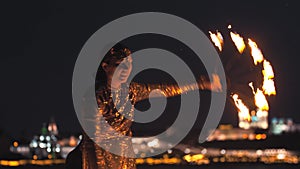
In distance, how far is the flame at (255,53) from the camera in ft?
14.1

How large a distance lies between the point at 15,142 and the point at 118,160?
81830 mm

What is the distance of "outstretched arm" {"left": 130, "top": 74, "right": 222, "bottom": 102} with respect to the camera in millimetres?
4395

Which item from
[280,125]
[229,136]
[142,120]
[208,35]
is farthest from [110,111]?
[280,125]

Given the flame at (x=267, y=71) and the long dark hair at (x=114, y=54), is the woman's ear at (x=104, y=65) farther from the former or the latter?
the flame at (x=267, y=71)

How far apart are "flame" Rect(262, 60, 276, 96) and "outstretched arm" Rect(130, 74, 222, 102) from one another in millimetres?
266

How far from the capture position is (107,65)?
4281 mm

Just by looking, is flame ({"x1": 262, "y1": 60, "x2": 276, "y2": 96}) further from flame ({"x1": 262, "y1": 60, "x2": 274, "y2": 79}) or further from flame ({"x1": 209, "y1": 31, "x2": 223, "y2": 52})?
flame ({"x1": 209, "y1": 31, "x2": 223, "y2": 52})

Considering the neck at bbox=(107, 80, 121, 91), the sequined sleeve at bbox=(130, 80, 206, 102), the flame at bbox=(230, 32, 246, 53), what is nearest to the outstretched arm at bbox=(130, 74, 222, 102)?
the sequined sleeve at bbox=(130, 80, 206, 102)

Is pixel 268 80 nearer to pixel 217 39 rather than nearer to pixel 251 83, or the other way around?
pixel 251 83

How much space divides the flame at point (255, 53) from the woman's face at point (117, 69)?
0.63 m

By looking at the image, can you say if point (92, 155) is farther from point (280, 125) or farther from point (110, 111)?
point (280, 125)

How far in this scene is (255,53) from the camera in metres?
4.33

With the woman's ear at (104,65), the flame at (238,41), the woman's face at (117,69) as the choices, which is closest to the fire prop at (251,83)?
the flame at (238,41)

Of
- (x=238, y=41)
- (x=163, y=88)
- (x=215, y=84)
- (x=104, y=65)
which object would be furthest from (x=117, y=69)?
(x=238, y=41)
